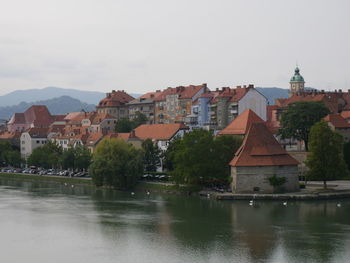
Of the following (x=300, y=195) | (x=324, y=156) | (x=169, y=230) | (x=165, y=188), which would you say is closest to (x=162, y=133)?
(x=165, y=188)

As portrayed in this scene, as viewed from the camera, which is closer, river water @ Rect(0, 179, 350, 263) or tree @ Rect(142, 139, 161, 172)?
river water @ Rect(0, 179, 350, 263)

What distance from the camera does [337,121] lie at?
6756cm

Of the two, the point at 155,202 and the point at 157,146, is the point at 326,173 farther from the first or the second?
the point at 157,146

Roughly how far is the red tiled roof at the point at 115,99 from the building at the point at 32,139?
31.2ft

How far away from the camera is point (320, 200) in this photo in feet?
166

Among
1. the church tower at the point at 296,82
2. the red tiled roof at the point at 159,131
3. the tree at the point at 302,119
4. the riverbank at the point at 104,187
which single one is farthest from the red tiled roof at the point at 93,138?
the church tower at the point at 296,82

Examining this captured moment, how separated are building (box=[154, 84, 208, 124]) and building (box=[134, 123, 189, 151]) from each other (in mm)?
12952

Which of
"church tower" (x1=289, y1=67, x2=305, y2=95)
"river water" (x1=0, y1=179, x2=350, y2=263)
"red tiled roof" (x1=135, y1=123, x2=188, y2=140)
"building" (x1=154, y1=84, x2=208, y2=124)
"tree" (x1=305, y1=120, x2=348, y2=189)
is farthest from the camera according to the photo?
"church tower" (x1=289, y1=67, x2=305, y2=95)

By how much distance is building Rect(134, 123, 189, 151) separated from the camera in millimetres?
75688

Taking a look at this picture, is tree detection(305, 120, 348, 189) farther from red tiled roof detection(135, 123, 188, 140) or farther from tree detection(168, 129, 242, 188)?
red tiled roof detection(135, 123, 188, 140)

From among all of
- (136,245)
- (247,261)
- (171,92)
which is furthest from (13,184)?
(247,261)

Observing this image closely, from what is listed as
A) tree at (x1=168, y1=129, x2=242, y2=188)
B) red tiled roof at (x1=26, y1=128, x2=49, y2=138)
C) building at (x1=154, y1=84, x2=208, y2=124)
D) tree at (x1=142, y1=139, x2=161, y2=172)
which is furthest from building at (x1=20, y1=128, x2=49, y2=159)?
tree at (x1=168, y1=129, x2=242, y2=188)

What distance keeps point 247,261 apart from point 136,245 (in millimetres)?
6154

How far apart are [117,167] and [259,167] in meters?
13.2
